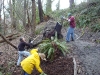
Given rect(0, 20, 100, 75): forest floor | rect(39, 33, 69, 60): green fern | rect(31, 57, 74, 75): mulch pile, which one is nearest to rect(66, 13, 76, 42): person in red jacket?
rect(0, 20, 100, 75): forest floor

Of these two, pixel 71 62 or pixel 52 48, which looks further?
pixel 52 48

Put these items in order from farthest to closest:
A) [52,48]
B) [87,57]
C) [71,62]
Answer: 1. [87,57]
2. [52,48]
3. [71,62]

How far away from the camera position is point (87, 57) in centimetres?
1134

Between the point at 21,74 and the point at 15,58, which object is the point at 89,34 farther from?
the point at 21,74

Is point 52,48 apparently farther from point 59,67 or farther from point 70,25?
point 70,25

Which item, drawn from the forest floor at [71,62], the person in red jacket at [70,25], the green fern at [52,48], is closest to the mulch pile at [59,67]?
the forest floor at [71,62]

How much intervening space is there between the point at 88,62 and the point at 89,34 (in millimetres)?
6531

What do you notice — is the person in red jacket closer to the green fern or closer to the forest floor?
the forest floor

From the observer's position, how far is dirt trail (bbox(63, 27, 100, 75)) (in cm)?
976

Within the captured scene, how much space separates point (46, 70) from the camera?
400 inches

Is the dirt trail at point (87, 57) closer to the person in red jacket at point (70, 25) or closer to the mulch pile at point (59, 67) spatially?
the mulch pile at point (59, 67)

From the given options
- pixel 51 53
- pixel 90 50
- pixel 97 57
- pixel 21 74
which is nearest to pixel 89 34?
pixel 90 50

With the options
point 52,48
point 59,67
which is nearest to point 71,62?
point 59,67

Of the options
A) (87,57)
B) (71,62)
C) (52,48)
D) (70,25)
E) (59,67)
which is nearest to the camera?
(59,67)
